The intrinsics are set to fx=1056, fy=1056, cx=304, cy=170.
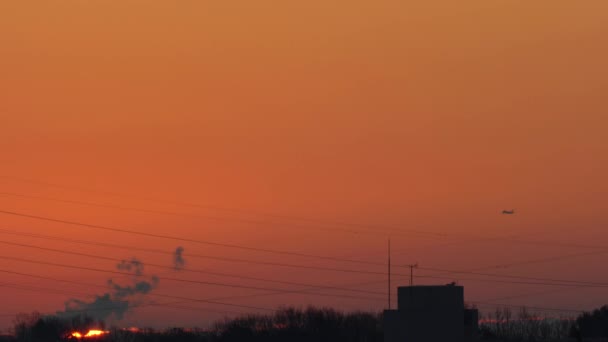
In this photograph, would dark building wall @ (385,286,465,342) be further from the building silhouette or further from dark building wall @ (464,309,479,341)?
dark building wall @ (464,309,479,341)

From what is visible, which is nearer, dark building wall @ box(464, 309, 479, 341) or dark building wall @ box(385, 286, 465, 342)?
dark building wall @ box(385, 286, 465, 342)

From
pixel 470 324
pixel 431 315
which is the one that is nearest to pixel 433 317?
pixel 431 315

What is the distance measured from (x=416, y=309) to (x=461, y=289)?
752 centimetres

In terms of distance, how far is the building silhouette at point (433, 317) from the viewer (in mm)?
158125

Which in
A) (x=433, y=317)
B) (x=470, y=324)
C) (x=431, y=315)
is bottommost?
(x=470, y=324)

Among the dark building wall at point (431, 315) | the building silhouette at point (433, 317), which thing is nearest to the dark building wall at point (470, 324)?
the building silhouette at point (433, 317)

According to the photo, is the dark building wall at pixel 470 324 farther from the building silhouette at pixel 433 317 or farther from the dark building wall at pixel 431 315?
the dark building wall at pixel 431 315

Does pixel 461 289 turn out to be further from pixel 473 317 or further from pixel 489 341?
pixel 489 341

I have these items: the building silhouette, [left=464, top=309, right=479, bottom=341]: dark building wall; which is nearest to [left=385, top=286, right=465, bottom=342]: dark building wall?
the building silhouette

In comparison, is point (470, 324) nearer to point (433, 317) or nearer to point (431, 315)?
point (433, 317)

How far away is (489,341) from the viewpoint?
19475 centimetres

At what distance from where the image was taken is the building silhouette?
15812cm

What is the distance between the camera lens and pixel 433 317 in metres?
160

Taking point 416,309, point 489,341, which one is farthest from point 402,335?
point 489,341
